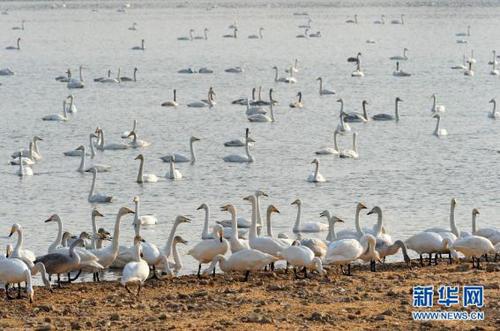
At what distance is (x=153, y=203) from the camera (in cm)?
1972

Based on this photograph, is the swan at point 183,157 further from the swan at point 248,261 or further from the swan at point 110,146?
the swan at point 248,261

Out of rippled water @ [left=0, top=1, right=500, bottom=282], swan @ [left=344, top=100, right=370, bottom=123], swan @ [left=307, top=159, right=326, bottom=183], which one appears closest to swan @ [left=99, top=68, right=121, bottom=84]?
rippled water @ [left=0, top=1, right=500, bottom=282]

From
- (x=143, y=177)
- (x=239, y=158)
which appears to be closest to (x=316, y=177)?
(x=239, y=158)

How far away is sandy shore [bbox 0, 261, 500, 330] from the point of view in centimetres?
1014

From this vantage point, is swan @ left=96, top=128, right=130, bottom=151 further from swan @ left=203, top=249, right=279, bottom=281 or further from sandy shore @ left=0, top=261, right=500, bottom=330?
swan @ left=203, top=249, right=279, bottom=281

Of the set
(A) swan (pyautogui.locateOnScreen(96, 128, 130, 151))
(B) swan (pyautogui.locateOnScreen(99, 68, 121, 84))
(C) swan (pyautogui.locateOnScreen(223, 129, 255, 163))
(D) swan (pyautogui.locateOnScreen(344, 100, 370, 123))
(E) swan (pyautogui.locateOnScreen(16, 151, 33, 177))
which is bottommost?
(E) swan (pyautogui.locateOnScreen(16, 151, 33, 177))

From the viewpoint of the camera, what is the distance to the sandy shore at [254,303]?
33.3 feet

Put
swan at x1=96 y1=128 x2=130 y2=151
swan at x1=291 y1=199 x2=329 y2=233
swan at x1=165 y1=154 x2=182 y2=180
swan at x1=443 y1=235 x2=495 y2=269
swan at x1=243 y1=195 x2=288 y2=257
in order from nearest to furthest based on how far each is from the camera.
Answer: swan at x1=443 y1=235 x2=495 y2=269 < swan at x1=243 y1=195 x2=288 y2=257 < swan at x1=291 y1=199 x2=329 y2=233 < swan at x1=165 y1=154 x2=182 y2=180 < swan at x1=96 y1=128 x2=130 y2=151

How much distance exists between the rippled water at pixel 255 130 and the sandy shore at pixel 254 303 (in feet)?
11.2

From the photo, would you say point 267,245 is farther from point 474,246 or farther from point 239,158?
point 239,158

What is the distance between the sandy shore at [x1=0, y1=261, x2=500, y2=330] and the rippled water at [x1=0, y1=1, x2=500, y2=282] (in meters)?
3.40

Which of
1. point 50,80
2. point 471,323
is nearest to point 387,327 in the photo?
point 471,323

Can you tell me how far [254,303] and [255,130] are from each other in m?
18.8

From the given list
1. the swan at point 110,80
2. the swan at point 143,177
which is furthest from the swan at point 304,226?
the swan at point 110,80
